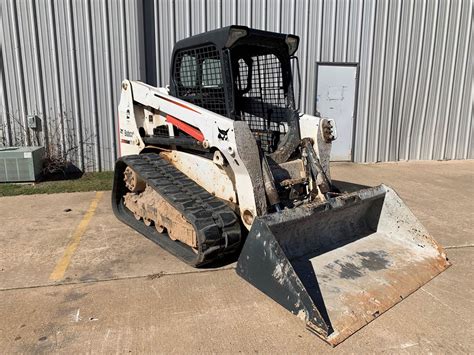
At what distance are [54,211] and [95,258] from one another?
2.10 m

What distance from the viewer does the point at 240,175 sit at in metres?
3.85

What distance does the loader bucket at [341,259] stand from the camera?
307 cm

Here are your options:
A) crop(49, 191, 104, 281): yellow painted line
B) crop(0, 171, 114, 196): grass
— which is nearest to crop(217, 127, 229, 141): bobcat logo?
crop(49, 191, 104, 281): yellow painted line

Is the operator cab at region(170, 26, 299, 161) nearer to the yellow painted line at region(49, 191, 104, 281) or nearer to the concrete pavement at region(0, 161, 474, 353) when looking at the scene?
the concrete pavement at region(0, 161, 474, 353)

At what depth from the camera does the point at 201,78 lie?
15.1 feet

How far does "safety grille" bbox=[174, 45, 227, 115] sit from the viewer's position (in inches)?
171

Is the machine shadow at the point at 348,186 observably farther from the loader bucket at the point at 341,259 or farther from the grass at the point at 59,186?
the grass at the point at 59,186

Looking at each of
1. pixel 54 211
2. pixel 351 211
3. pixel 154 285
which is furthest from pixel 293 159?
pixel 54 211

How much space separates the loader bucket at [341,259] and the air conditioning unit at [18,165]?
570cm

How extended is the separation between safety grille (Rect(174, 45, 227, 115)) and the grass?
337cm

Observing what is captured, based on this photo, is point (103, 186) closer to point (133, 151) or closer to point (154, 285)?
point (133, 151)

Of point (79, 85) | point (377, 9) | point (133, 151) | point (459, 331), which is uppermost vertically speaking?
point (377, 9)

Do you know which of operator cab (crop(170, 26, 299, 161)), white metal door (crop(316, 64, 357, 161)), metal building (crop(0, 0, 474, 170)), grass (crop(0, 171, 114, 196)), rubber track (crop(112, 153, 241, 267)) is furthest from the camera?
white metal door (crop(316, 64, 357, 161))

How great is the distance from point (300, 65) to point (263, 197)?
6495 millimetres
